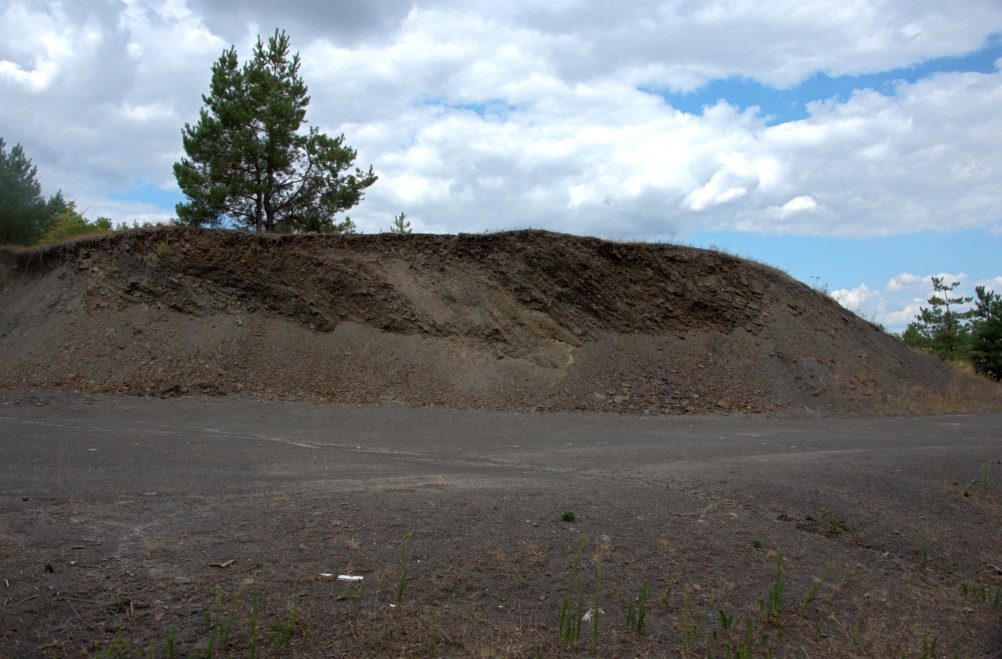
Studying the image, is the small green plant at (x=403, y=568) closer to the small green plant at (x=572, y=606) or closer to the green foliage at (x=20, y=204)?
the small green plant at (x=572, y=606)

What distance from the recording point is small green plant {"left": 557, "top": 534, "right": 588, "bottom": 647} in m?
5.15

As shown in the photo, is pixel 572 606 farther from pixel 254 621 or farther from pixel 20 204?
pixel 20 204

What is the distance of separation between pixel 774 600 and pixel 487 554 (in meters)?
2.35

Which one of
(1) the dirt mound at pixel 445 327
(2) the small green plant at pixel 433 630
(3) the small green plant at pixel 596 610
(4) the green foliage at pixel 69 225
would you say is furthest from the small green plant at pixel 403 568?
(4) the green foliage at pixel 69 225

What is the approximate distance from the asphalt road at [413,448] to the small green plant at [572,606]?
3066mm

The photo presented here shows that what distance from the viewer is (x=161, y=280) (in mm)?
25453

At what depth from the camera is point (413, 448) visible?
13.4m

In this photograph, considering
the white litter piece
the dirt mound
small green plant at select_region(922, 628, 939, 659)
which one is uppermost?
the dirt mound

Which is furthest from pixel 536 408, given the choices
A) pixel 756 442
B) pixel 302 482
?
pixel 302 482

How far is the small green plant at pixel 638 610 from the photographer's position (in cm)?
540

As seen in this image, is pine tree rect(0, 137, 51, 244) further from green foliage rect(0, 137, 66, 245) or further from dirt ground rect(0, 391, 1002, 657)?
dirt ground rect(0, 391, 1002, 657)

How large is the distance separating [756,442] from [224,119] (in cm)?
2332

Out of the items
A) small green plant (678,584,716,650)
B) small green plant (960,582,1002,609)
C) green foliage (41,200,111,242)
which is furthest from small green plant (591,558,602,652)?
green foliage (41,200,111,242)

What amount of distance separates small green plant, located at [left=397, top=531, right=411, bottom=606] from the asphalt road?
2.58m
